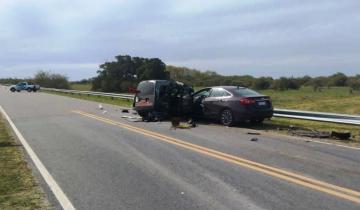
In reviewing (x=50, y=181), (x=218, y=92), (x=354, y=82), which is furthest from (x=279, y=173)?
(x=354, y=82)

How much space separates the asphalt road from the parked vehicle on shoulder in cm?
155

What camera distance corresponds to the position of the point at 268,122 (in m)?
19.6

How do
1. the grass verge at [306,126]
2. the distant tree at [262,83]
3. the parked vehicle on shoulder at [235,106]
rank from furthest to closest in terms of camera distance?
the distant tree at [262,83], the parked vehicle on shoulder at [235,106], the grass verge at [306,126]

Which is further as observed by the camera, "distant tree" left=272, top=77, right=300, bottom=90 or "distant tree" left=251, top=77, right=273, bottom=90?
"distant tree" left=251, top=77, right=273, bottom=90

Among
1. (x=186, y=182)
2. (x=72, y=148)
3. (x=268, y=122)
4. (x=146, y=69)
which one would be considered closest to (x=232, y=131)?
(x=268, y=122)

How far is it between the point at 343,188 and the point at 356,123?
806 centimetres

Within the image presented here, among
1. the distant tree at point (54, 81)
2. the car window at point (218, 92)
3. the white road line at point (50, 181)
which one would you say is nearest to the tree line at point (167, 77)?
the distant tree at point (54, 81)

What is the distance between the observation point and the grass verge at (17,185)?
7627 mm

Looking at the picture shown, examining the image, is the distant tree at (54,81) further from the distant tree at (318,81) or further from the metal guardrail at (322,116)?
the metal guardrail at (322,116)

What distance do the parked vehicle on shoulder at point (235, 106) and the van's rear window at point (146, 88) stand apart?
102 inches

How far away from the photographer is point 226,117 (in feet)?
61.1

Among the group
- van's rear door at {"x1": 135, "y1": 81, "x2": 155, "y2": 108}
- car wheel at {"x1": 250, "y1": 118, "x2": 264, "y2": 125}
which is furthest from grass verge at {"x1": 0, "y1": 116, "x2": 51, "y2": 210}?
van's rear door at {"x1": 135, "y1": 81, "x2": 155, "y2": 108}

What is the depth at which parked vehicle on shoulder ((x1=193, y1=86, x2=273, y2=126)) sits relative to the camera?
18.0 meters

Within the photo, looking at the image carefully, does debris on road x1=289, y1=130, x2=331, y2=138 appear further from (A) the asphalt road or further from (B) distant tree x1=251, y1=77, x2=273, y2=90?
(B) distant tree x1=251, y1=77, x2=273, y2=90
